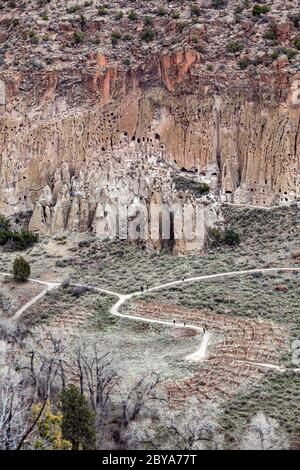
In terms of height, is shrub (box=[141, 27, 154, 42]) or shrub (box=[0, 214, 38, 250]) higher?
shrub (box=[141, 27, 154, 42])

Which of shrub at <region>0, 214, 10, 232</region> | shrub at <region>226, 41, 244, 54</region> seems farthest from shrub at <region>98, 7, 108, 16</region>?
shrub at <region>0, 214, 10, 232</region>

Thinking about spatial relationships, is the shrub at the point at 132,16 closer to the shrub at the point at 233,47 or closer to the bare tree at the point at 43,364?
the shrub at the point at 233,47

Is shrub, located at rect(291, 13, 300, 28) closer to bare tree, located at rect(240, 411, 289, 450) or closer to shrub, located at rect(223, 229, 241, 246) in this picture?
shrub, located at rect(223, 229, 241, 246)

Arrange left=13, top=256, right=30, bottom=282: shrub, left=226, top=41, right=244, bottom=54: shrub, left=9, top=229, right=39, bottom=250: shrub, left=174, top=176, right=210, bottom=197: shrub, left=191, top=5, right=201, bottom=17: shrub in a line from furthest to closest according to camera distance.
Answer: left=191, top=5, right=201, bottom=17: shrub < left=226, top=41, right=244, bottom=54: shrub < left=174, top=176, right=210, bottom=197: shrub < left=9, top=229, right=39, bottom=250: shrub < left=13, top=256, right=30, bottom=282: shrub

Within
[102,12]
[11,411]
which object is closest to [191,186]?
[102,12]

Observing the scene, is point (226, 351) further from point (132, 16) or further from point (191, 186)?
point (132, 16)

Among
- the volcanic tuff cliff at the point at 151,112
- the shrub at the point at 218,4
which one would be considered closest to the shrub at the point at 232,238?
the volcanic tuff cliff at the point at 151,112

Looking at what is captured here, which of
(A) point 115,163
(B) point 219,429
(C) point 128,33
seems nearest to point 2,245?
(A) point 115,163
